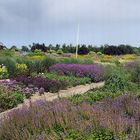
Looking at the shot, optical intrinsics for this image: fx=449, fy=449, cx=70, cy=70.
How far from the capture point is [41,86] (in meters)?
16.3

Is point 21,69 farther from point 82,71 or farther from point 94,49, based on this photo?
point 94,49

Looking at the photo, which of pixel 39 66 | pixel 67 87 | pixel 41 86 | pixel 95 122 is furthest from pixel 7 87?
pixel 39 66

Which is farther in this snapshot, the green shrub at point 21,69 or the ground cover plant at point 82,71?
the green shrub at point 21,69

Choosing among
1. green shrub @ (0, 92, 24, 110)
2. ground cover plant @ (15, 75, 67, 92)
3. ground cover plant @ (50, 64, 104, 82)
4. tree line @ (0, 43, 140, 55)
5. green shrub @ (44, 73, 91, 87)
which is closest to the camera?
green shrub @ (0, 92, 24, 110)

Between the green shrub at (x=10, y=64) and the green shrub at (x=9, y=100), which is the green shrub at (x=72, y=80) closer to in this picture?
the green shrub at (x=10, y=64)

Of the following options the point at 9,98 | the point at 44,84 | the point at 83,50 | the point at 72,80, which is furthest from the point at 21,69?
the point at 83,50

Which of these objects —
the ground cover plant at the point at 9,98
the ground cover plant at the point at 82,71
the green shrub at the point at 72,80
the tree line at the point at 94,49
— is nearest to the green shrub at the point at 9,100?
the ground cover plant at the point at 9,98

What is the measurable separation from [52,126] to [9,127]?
0.67 meters

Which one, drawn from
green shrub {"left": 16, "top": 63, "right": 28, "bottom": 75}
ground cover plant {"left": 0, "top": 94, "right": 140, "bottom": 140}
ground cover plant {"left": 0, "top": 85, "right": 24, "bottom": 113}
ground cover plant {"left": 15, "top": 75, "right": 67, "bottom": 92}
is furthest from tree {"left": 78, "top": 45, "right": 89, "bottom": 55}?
ground cover plant {"left": 0, "top": 94, "right": 140, "bottom": 140}

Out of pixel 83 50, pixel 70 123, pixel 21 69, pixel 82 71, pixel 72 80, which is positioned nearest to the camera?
pixel 70 123

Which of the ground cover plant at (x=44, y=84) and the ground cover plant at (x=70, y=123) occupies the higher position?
the ground cover plant at (x=70, y=123)

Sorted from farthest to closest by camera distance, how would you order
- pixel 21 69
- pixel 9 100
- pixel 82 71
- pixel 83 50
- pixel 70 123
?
pixel 83 50 < pixel 21 69 < pixel 82 71 < pixel 9 100 < pixel 70 123

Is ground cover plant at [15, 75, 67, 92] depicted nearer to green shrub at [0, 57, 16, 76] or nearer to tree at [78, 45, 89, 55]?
green shrub at [0, 57, 16, 76]

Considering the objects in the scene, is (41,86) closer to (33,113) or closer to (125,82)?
(125,82)
